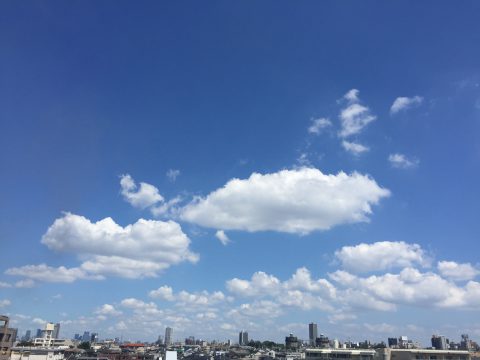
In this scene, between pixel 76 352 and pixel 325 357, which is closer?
pixel 325 357

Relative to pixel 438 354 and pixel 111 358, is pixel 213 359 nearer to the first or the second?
pixel 111 358

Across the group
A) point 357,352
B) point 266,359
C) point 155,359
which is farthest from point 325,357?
point 155,359

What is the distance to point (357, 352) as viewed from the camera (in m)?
123

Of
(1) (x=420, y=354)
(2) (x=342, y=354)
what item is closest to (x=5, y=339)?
(2) (x=342, y=354)

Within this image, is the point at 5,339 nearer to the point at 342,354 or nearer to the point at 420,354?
the point at 342,354

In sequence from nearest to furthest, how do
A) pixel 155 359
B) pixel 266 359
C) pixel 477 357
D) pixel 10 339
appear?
pixel 10 339 → pixel 477 357 → pixel 155 359 → pixel 266 359

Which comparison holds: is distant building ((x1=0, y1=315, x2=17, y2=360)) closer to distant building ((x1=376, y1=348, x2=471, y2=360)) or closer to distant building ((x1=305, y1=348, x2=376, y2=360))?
distant building ((x1=305, y1=348, x2=376, y2=360))

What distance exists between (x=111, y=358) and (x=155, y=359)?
34.2m

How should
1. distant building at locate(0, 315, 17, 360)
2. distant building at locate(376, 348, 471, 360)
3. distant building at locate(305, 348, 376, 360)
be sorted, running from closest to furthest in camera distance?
1. distant building at locate(0, 315, 17, 360)
2. distant building at locate(376, 348, 471, 360)
3. distant building at locate(305, 348, 376, 360)

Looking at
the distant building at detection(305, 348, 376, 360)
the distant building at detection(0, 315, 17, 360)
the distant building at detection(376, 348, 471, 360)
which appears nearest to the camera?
the distant building at detection(0, 315, 17, 360)

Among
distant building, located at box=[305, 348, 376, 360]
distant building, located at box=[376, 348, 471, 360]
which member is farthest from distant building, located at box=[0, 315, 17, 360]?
distant building, located at box=[376, 348, 471, 360]

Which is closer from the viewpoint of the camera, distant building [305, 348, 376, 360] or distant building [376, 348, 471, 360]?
distant building [376, 348, 471, 360]

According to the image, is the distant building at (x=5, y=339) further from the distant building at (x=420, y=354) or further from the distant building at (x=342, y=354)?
the distant building at (x=420, y=354)

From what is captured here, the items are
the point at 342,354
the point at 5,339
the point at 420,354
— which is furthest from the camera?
the point at 342,354
